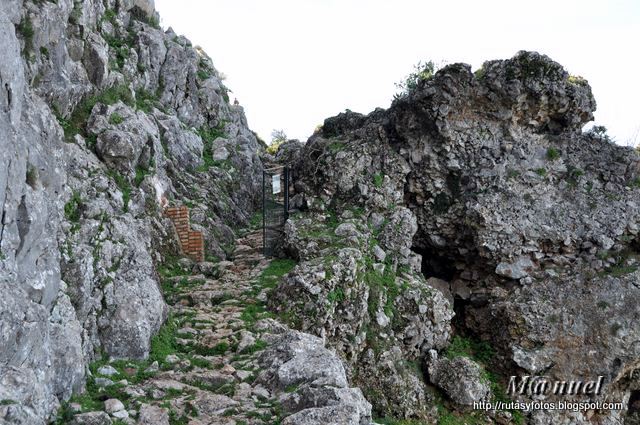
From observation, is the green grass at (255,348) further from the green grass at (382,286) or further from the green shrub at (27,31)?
the green shrub at (27,31)

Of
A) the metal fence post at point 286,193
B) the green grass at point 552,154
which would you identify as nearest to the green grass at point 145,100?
the metal fence post at point 286,193

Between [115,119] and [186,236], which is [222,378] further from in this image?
[115,119]

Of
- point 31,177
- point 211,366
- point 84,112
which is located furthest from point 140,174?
point 211,366

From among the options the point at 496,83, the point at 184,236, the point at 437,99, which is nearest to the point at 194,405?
the point at 184,236

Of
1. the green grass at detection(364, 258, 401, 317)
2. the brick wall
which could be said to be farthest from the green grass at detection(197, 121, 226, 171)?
the green grass at detection(364, 258, 401, 317)

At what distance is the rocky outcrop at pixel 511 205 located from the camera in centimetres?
1418

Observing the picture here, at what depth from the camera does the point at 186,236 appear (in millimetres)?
13430

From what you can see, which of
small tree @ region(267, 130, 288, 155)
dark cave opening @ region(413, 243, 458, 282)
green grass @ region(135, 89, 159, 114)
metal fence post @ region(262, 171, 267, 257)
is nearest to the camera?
metal fence post @ region(262, 171, 267, 257)

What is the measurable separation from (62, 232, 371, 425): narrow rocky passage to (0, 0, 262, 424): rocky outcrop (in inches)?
16.7

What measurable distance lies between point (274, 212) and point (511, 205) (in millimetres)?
6423

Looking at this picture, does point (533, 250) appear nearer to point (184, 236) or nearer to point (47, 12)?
point (184, 236)

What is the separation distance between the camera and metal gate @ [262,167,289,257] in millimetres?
14180

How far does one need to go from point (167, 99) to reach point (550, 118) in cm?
1139

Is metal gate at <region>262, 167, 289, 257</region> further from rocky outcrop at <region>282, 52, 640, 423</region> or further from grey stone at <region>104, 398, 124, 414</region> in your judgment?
grey stone at <region>104, 398, 124, 414</region>
